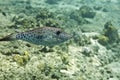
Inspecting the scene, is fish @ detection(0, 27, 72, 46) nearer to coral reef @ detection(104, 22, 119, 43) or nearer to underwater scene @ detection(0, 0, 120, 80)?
underwater scene @ detection(0, 0, 120, 80)

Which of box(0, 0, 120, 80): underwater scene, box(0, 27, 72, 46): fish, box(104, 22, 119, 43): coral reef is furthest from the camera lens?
box(104, 22, 119, 43): coral reef

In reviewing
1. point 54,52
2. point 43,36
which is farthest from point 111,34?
point 43,36

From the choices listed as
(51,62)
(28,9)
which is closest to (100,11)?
(28,9)

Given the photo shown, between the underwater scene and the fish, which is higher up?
the fish

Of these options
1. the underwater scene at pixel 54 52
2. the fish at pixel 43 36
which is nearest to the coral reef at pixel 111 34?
the underwater scene at pixel 54 52

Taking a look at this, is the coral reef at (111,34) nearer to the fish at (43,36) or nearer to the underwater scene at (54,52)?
the underwater scene at (54,52)

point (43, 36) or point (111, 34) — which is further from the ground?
point (43, 36)

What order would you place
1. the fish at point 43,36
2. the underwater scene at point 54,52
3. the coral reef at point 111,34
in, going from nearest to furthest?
the fish at point 43,36 → the underwater scene at point 54,52 → the coral reef at point 111,34

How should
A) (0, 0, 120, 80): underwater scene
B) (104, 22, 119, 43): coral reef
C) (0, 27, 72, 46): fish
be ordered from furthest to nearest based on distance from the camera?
(104, 22, 119, 43): coral reef < (0, 0, 120, 80): underwater scene < (0, 27, 72, 46): fish

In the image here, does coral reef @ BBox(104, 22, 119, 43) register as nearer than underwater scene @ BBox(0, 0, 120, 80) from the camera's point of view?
No

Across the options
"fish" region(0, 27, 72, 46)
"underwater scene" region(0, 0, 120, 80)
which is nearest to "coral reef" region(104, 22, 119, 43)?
"underwater scene" region(0, 0, 120, 80)

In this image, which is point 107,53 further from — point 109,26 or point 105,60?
point 109,26

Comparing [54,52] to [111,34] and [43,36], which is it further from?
[111,34]
